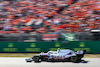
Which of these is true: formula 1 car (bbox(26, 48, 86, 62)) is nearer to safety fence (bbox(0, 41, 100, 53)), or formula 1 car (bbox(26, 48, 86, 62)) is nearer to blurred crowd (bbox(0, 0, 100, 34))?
safety fence (bbox(0, 41, 100, 53))

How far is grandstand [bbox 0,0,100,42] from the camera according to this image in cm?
1703

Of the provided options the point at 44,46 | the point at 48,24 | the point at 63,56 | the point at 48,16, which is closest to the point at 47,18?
the point at 48,16

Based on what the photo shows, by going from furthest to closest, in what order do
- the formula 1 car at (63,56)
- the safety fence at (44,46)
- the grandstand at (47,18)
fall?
the grandstand at (47,18), the safety fence at (44,46), the formula 1 car at (63,56)

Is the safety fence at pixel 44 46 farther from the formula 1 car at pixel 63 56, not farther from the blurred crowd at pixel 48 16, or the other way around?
the formula 1 car at pixel 63 56

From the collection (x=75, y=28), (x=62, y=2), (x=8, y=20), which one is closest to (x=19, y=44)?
(x=8, y=20)

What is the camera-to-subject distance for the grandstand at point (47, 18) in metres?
17.0

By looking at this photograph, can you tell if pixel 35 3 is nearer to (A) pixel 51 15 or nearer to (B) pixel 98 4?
(A) pixel 51 15

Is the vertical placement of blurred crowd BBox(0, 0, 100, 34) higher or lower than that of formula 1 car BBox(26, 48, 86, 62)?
higher

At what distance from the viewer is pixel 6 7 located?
21.5 metres

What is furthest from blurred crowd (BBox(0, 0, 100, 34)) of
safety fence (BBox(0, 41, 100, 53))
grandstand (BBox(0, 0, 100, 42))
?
safety fence (BBox(0, 41, 100, 53))

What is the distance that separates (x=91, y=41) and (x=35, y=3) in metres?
9.08

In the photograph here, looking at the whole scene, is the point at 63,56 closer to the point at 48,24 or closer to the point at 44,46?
the point at 44,46

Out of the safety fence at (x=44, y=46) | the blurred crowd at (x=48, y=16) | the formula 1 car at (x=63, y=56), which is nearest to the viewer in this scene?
the formula 1 car at (x=63, y=56)

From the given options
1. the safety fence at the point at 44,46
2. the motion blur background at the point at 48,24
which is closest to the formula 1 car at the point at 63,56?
the motion blur background at the point at 48,24
